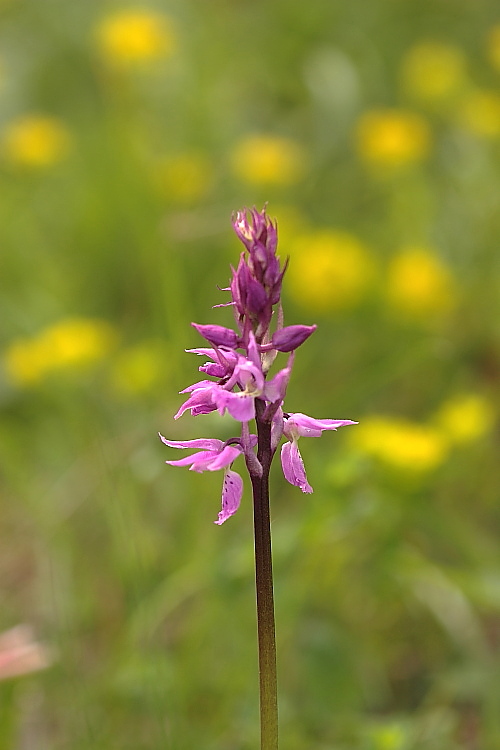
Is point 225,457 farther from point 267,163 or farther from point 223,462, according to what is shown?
point 267,163

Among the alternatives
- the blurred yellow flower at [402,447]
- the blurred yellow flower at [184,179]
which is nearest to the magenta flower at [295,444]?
→ the blurred yellow flower at [402,447]

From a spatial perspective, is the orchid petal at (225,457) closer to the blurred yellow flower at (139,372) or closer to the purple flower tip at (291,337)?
the purple flower tip at (291,337)

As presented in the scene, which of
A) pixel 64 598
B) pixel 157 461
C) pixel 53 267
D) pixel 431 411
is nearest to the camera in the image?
pixel 64 598

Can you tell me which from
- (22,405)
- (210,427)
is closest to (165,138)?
(22,405)

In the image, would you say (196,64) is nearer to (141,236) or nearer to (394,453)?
(141,236)

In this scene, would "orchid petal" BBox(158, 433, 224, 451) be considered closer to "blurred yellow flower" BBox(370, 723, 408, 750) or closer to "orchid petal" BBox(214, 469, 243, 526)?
"orchid petal" BBox(214, 469, 243, 526)

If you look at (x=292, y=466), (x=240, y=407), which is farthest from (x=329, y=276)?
(x=240, y=407)

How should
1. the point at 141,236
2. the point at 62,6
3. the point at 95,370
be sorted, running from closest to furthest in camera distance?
the point at 95,370, the point at 141,236, the point at 62,6
